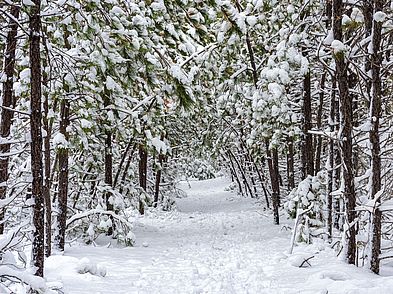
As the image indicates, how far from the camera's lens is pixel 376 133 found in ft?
20.2

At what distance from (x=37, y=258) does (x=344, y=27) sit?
4893 millimetres

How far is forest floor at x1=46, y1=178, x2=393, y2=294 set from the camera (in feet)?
20.4

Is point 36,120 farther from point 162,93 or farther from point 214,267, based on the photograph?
point 214,267

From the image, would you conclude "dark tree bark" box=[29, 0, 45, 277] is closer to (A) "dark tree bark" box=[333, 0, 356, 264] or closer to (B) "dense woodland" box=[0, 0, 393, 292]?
(B) "dense woodland" box=[0, 0, 393, 292]

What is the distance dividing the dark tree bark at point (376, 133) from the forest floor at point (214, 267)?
0.49 metres

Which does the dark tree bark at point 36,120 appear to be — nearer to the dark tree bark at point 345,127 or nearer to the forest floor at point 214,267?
the forest floor at point 214,267

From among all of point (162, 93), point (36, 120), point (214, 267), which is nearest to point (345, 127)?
point (162, 93)

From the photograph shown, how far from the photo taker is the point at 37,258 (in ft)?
15.6

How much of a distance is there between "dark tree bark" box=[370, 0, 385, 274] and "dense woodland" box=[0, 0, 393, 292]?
0.01 meters

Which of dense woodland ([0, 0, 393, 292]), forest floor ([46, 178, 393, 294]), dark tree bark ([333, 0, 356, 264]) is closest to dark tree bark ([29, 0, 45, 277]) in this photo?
dense woodland ([0, 0, 393, 292])

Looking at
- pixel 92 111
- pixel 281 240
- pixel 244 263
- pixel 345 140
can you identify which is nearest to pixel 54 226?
pixel 92 111

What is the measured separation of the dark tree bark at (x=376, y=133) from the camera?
6.07 m

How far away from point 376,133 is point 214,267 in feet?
12.9

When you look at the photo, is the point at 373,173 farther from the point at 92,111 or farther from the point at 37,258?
the point at 92,111
